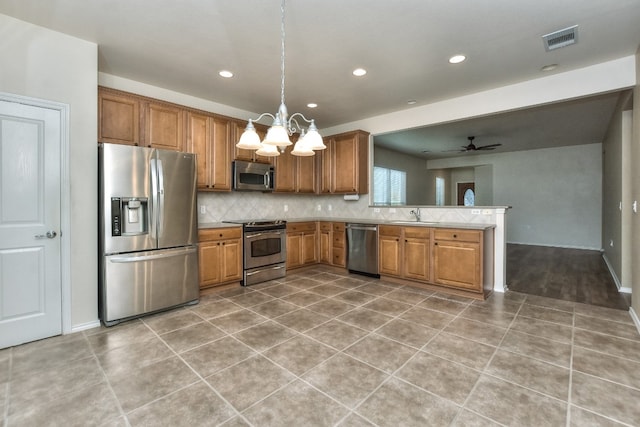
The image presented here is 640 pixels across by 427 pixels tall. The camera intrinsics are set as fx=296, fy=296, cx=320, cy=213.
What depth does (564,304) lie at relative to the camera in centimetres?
348

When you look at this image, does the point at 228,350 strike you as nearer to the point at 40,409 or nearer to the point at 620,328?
the point at 40,409

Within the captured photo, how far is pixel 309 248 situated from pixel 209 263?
74.4 inches

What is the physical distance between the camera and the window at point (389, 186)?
333 inches

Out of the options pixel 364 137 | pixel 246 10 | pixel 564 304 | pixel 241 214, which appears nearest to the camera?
pixel 246 10

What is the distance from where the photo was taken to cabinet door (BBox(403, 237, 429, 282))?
13.6ft

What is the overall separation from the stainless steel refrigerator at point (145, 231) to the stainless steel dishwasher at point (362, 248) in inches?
97.3

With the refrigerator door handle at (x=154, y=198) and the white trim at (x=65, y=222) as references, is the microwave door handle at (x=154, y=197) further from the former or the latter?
the white trim at (x=65, y=222)

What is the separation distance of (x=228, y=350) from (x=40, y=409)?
3.70 ft

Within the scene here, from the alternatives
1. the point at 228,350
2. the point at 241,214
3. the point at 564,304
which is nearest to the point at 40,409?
the point at 228,350

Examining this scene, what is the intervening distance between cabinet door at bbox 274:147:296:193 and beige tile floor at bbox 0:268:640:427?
96.3 inches

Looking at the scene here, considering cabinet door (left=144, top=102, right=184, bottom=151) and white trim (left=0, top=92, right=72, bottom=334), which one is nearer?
white trim (left=0, top=92, right=72, bottom=334)

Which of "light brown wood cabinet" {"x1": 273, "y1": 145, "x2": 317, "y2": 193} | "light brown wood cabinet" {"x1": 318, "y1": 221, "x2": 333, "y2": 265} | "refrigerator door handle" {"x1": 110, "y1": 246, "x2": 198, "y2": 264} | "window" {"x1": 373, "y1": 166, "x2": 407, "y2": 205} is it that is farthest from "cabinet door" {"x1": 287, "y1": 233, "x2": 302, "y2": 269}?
"window" {"x1": 373, "y1": 166, "x2": 407, "y2": 205}

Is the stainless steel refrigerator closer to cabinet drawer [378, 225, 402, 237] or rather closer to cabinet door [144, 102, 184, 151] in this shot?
cabinet door [144, 102, 184, 151]

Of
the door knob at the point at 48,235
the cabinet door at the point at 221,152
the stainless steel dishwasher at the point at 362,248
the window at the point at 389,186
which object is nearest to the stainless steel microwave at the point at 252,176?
the cabinet door at the point at 221,152
